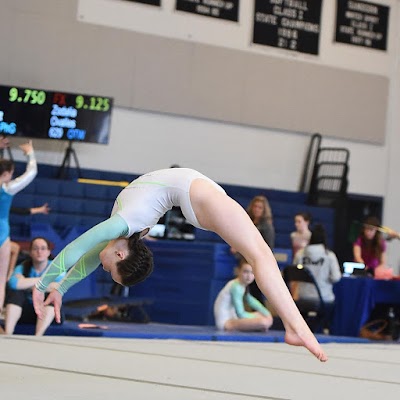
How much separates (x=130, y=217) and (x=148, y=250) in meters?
0.18

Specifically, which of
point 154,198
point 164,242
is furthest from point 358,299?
point 154,198

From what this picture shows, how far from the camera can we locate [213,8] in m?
13.9

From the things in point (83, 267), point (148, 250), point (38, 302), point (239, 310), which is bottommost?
point (239, 310)

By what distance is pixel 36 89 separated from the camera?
1202 centimetres

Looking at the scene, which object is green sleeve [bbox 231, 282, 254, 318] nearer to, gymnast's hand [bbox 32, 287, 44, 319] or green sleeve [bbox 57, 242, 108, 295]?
green sleeve [bbox 57, 242, 108, 295]

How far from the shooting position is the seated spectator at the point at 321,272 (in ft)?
31.3

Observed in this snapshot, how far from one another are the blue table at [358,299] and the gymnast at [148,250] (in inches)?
205

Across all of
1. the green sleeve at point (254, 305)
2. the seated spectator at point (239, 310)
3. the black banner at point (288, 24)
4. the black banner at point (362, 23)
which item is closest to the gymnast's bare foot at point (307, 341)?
the seated spectator at point (239, 310)

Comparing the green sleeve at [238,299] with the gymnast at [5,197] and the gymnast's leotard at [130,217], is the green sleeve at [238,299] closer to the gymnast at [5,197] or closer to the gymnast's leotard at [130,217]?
the gymnast at [5,197]

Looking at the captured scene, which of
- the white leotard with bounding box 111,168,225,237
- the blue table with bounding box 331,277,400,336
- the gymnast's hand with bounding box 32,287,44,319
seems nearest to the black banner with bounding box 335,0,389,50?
the blue table with bounding box 331,277,400,336

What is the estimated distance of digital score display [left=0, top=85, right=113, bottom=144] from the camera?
468 inches

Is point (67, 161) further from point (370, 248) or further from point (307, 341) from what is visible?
point (307, 341)

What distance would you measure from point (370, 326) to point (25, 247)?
373 cm

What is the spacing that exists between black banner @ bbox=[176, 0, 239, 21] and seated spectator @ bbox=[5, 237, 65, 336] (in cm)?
654
